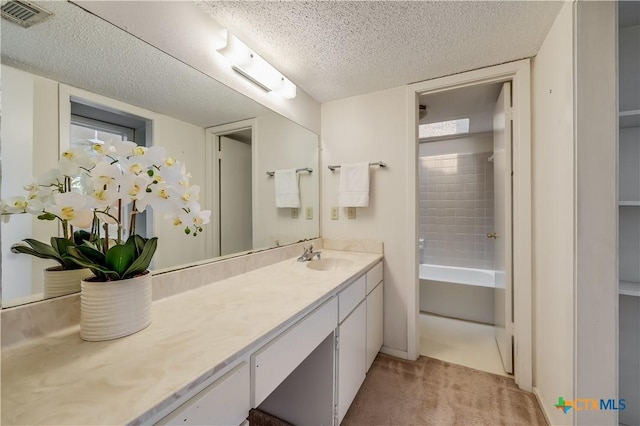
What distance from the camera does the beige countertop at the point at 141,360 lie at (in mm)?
462

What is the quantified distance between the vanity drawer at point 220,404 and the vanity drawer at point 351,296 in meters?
0.64

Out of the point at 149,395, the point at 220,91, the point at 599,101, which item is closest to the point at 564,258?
the point at 599,101

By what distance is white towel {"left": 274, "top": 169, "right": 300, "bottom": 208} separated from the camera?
183cm

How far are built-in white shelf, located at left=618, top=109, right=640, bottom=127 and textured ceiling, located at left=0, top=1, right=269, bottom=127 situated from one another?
1.81m

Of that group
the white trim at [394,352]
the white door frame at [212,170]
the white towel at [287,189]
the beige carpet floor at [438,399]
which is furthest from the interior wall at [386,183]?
the white door frame at [212,170]

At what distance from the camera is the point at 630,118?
1.03 metres

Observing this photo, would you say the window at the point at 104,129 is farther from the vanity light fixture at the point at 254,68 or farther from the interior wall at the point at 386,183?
the interior wall at the point at 386,183

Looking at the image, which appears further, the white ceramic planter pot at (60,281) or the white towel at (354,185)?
the white towel at (354,185)

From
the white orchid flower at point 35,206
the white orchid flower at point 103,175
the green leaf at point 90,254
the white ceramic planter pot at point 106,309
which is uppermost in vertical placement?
the white orchid flower at point 103,175

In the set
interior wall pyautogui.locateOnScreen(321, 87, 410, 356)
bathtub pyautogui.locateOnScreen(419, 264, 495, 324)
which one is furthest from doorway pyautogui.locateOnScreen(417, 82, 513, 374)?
interior wall pyautogui.locateOnScreen(321, 87, 410, 356)

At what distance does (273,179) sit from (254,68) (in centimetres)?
70

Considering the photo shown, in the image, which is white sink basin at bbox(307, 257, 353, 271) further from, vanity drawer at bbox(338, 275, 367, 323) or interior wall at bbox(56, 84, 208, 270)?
interior wall at bbox(56, 84, 208, 270)

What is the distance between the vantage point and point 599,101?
0.95 m

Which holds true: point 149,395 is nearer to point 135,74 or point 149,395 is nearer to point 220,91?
point 135,74
